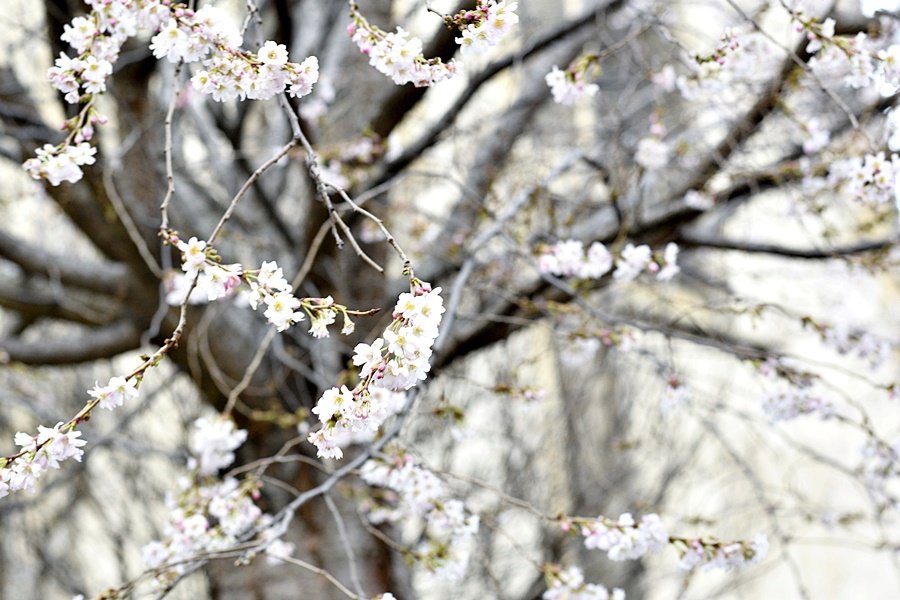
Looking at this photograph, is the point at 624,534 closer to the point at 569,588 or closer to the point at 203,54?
the point at 569,588

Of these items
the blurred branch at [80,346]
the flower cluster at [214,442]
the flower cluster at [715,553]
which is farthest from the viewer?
the blurred branch at [80,346]

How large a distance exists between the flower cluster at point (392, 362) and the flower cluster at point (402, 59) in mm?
395

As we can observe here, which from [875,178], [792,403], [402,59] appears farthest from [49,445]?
[792,403]

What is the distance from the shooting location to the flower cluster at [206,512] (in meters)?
1.86

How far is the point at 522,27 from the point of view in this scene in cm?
349

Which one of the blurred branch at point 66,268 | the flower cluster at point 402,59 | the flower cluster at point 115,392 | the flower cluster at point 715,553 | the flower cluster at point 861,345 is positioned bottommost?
the blurred branch at point 66,268

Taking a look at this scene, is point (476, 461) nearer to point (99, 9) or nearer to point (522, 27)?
point (522, 27)

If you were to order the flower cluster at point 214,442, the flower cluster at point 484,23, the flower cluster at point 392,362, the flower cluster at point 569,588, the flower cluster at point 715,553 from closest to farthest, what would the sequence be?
the flower cluster at point 392,362, the flower cluster at point 484,23, the flower cluster at point 715,553, the flower cluster at point 569,588, the flower cluster at point 214,442

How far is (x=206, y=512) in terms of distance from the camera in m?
2.13

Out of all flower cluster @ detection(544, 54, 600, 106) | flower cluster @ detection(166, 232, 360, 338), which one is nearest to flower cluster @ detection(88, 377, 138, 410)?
flower cluster @ detection(166, 232, 360, 338)

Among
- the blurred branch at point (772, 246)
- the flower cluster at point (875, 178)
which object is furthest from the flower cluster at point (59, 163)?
the blurred branch at point (772, 246)

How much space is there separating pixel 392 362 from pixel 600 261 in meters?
1.18

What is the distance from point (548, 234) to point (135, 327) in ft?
4.96

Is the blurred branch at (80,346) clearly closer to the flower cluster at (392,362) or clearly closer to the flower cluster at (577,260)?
the flower cluster at (577,260)
